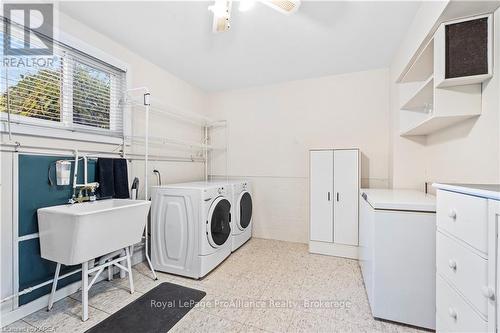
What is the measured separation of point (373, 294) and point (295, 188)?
1.77 m

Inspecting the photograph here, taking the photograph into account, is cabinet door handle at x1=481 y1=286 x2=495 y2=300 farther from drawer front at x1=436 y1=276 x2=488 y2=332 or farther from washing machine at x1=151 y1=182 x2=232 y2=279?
washing machine at x1=151 y1=182 x2=232 y2=279

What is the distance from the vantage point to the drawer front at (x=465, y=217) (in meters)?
0.82

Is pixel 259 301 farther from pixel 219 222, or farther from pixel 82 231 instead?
pixel 82 231

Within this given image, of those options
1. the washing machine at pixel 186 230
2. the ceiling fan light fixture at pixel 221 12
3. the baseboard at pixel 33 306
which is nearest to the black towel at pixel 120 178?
the washing machine at pixel 186 230

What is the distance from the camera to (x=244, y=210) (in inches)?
119

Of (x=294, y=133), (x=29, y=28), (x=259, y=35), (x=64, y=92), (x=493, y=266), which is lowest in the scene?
(x=493, y=266)

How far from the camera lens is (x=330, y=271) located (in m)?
2.30

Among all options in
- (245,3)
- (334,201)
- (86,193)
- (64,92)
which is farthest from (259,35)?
(86,193)

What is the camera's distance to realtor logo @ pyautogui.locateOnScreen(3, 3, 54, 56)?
155cm

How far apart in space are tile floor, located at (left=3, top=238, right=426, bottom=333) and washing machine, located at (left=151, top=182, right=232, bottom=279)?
131mm

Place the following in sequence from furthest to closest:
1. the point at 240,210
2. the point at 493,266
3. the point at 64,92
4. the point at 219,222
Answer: the point at 240,210, the point at 219,222, the point at 64,92, the point at 493,266

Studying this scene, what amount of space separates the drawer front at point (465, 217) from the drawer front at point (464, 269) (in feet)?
0.17

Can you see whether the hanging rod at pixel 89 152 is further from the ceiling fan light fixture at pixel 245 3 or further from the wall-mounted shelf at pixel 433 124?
the wall-mounted shelf at pixel 433 124

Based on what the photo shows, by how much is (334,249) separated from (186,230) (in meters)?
1.81
